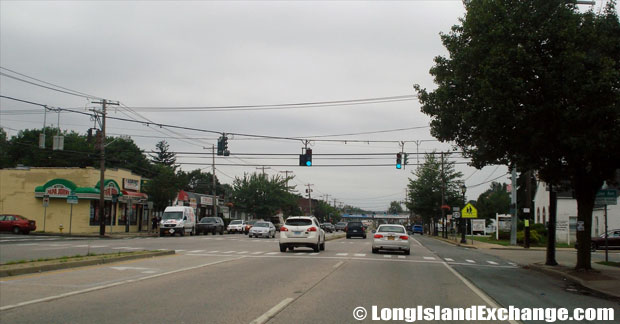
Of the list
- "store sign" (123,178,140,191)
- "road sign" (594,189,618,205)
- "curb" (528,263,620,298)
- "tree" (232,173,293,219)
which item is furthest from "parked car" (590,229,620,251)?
"tree" (232,173,293,219)

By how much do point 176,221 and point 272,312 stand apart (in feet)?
124

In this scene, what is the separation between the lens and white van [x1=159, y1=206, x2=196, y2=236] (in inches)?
1774

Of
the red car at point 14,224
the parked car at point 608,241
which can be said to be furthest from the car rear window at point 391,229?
the red car at point 14,224

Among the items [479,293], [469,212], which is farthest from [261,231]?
[479,293]

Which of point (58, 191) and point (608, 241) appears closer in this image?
point (608, 241)

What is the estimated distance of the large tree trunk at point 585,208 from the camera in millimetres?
17984

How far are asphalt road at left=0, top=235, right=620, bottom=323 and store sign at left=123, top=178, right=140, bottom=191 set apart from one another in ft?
124

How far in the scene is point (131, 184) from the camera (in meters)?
55.1

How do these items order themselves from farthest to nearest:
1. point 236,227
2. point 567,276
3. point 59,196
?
point 236,227, point 59,196, point 567,276

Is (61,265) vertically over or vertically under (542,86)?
under

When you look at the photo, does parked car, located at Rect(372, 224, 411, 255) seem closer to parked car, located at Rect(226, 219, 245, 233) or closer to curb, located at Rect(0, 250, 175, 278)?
curb, located at Rect(0, 250, 175, 278)

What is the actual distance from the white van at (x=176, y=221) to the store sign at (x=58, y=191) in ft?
28.8

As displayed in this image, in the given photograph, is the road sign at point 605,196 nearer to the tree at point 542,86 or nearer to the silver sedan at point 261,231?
the tree at point 542,86

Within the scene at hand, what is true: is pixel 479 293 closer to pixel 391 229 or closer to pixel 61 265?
pixel 61 265
